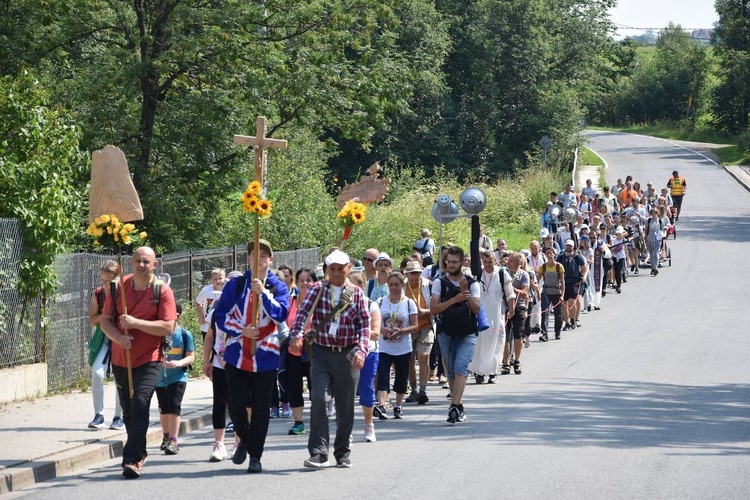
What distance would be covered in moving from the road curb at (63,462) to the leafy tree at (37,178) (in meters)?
3.16

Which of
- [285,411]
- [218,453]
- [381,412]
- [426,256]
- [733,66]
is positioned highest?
[733,66]

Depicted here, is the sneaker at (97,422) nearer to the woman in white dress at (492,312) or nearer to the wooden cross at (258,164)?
the wooden cross at (258,164)

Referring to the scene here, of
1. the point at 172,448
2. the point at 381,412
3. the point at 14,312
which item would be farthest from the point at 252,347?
the point at 14,312

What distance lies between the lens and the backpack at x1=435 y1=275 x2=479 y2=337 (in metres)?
12.7

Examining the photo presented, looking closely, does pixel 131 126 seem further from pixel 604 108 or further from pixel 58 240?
pixel 604 108

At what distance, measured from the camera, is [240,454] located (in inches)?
397

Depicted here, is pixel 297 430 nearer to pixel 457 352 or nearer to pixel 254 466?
pixel 457 352

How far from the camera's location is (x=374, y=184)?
60.1 ft

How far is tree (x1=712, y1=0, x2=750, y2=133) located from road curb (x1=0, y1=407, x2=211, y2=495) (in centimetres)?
6466

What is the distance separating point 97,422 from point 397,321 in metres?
3.52

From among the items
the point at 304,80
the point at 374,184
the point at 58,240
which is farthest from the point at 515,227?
the point at 58,240

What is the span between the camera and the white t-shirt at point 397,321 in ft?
43.0

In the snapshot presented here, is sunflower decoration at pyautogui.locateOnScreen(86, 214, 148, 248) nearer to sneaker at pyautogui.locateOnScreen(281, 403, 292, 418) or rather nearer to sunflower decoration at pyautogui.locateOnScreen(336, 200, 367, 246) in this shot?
sunflower decoration at pyautogui.locateOnScreen(336, 200, 367, 246)

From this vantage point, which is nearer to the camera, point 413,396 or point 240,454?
point 240,454
